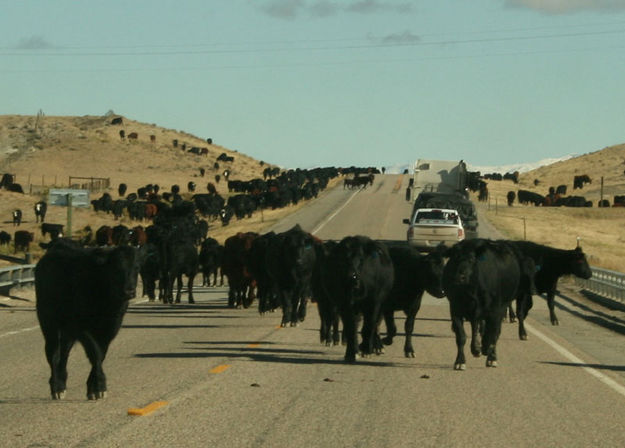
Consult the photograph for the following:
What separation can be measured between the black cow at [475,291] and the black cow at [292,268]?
518 centimetres

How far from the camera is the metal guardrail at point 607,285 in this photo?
27.2 metres

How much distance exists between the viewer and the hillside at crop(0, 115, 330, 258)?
454ft

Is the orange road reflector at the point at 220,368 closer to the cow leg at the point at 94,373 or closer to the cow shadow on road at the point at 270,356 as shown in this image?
the cow shadow on road at the point at 270,356

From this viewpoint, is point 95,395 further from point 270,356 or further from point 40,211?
point 40,211

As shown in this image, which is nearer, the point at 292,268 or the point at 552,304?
the point at 292,268

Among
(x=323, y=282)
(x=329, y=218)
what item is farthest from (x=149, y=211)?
(x=323, y=282)

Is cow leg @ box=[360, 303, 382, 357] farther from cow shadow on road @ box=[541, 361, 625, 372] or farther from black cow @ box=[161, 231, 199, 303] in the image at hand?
black cow @ box=[161, 231, 199, 303]

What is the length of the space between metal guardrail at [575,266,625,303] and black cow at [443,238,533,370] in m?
11.7

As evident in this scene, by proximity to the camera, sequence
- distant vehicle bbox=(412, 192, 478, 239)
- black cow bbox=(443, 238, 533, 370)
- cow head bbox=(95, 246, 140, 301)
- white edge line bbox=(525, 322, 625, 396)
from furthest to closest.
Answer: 1. distant vehicle bbox=(412, 192, 478, 239)
2. black cow bbox=(443, 238, 533, 370)
3. white edge line bbox=(525, 322, 625, 396)
4. cow head bbox=(95, 246, 140, 301)

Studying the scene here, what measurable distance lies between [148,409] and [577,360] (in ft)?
24.6

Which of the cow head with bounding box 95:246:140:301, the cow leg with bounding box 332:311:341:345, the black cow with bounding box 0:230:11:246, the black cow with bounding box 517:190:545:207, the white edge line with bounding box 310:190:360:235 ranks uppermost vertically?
the cow head with bounding box 95:246:140:301

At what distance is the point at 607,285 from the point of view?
28906mm

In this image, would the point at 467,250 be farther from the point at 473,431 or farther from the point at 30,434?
the point at 30,434

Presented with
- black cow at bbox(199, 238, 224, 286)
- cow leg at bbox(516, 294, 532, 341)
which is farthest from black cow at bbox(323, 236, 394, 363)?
black cow at bbox(199, 238, 224, 286)
